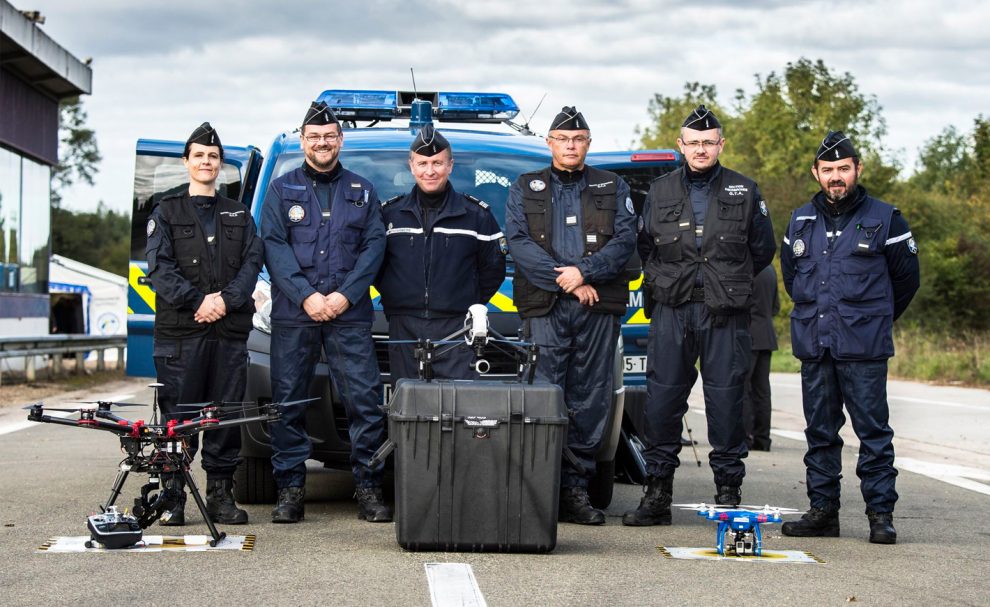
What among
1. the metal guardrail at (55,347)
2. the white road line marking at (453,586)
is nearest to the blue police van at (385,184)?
the white road line marking at (453,586)

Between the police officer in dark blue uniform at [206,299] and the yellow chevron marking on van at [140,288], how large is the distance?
3.31 ft

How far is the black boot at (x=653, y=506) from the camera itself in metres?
7.75

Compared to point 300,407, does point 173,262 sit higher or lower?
higher

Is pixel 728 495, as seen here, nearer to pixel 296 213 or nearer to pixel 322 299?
pixel 322 299

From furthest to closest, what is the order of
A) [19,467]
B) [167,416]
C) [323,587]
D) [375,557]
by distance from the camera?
[19,467]
[167,416]
[375,557]
[323,587]

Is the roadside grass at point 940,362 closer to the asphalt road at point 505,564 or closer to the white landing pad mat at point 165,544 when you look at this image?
the asphalt road at point 505,564

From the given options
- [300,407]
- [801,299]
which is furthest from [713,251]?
[300,407]

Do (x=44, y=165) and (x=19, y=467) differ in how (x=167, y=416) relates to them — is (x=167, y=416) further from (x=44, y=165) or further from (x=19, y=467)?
(x=44, y=165)

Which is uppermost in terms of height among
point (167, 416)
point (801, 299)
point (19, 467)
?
point (801, 299)

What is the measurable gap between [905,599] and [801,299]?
2371 millimetres

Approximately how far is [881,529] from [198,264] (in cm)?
374

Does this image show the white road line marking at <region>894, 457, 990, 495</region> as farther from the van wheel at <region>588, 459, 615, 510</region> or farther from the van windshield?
the van windshield

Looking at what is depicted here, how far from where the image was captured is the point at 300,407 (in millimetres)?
7695

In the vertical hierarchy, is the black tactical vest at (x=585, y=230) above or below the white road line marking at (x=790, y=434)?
above
